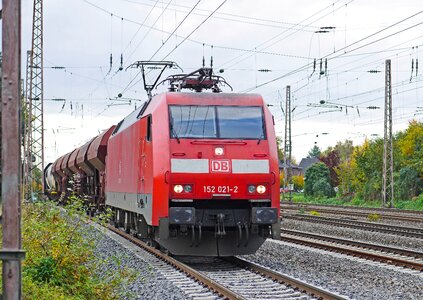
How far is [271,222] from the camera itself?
12570 millimetres

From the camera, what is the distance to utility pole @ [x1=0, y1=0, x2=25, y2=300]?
4699 millimetres

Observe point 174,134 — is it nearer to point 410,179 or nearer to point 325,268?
point 325,268

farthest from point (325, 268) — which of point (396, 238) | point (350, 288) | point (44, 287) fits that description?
point (396, 238)

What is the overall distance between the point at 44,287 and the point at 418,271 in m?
7.05

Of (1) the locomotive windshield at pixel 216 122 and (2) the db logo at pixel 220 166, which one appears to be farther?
(1) the locomotive windshield at pixel 216 122

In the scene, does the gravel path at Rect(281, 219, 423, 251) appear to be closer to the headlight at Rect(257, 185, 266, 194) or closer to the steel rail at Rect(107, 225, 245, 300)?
the headlight at Rect(257, 185, 266, 194)

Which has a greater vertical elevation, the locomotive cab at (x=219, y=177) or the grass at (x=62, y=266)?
the locomotive cab at (x=219, y=177)

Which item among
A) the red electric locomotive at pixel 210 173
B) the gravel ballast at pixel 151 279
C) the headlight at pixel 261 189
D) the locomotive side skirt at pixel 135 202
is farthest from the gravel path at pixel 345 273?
the locomotive side skirt at pixel 135 202

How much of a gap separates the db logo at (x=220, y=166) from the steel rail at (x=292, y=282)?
178 centimetres

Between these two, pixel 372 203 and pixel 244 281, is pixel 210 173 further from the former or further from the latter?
pixel 372 203

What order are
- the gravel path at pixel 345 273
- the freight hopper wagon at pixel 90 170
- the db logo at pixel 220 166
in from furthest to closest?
the freight hopper wagon at pixel 90 170 → the db logo at pixel 220 166 → the gravel path at pixel 345 273

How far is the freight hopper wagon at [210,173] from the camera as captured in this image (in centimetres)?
1255

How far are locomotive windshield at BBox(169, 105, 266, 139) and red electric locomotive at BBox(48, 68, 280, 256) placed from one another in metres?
0.02

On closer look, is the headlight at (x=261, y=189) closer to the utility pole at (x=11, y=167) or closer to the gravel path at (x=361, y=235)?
the gravel path at (x=361, y=235)
